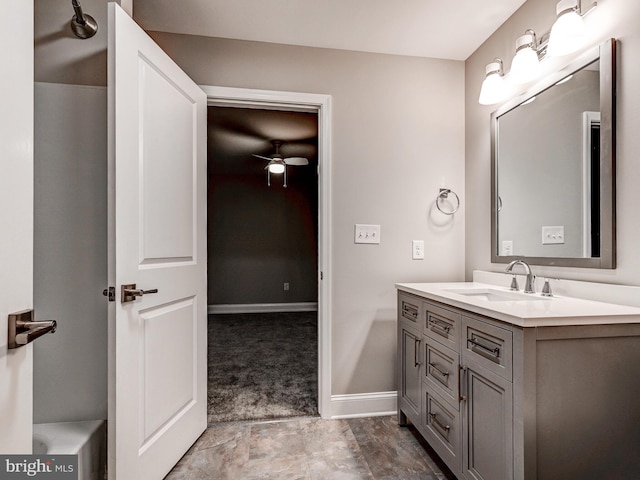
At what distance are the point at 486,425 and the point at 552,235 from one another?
949 mm

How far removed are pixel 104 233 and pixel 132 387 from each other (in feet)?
2.29

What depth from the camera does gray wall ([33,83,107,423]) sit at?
1575 mm

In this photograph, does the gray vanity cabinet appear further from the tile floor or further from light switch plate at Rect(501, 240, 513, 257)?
light switch plate at Rect(501, 240, 513, 257)

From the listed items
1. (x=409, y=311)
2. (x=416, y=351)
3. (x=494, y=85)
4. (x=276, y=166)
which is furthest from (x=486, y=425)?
(x=276, y=166)

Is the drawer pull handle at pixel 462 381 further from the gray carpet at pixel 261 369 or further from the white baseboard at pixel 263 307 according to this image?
the white baseboard at pixel 263 307

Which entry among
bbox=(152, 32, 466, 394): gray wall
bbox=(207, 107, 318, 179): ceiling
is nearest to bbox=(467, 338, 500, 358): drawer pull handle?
bbox=(152, 32, 466, 394): gray wall

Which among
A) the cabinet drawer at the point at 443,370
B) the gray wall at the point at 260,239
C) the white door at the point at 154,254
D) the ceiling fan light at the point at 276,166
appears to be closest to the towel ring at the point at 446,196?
the cabinet drawer at the point at 443,370

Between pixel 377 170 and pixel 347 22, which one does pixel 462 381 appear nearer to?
pixel 377 170

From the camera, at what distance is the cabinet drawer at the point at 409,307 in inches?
75.2

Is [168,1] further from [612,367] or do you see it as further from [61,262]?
[612,367]

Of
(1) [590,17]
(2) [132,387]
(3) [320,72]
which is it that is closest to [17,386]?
(2) [132,387]

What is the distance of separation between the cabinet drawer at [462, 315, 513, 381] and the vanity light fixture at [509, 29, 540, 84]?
50.4 inches

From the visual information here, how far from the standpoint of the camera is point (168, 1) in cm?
186

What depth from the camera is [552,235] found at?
1703 millimetres
